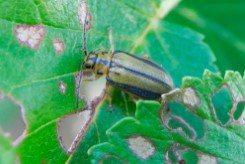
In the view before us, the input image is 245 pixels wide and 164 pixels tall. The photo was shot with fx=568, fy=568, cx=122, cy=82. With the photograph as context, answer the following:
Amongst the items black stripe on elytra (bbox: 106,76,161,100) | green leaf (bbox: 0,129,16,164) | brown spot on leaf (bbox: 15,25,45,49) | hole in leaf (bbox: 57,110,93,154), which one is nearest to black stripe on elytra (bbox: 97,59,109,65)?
black stripe on elytra (bbox: 106,76,161,100)

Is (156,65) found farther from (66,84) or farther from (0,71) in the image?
(0,71)

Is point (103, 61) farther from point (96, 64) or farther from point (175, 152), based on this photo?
point (175, 152)

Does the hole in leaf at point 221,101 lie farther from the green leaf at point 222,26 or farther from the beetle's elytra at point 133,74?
the green leaf at point 222,26

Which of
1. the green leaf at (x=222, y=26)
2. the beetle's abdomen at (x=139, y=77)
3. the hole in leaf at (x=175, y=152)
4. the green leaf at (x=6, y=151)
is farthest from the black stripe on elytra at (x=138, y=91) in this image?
the green leaf at (x=6, y=151)

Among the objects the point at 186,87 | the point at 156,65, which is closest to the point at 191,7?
the point at 156,65

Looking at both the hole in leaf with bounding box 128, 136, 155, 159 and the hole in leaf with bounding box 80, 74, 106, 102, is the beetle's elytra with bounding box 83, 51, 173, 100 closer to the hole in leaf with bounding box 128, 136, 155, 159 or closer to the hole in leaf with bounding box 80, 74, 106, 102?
the hole in leaf with bounding box 80, 74, 106, 102
